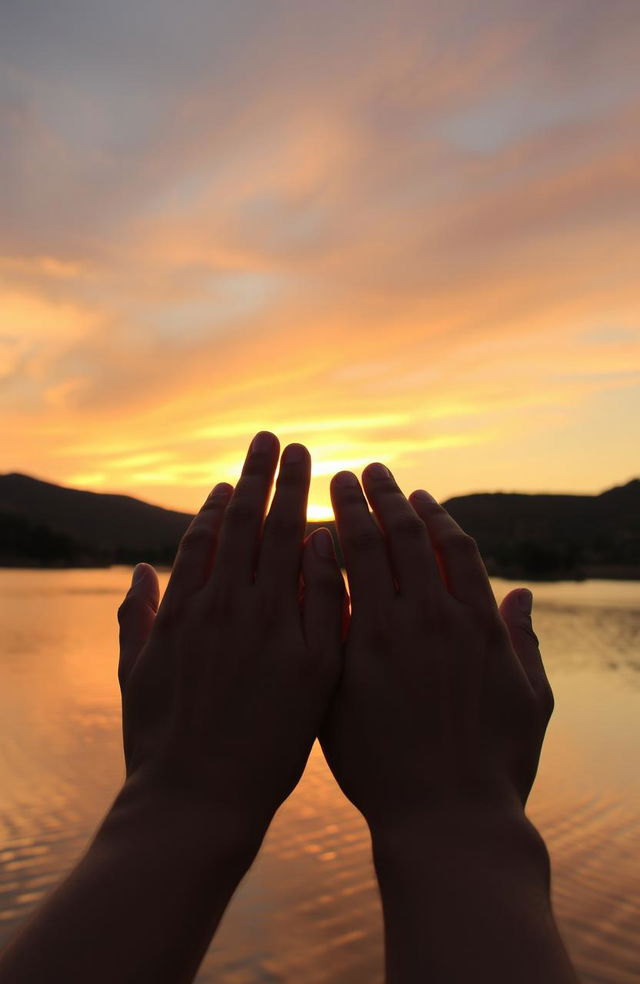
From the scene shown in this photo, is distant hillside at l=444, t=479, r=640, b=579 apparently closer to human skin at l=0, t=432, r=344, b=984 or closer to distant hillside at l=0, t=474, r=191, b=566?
distant hillside at l=0, t=474, r=191, b=566

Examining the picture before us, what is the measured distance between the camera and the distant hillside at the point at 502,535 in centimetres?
2547

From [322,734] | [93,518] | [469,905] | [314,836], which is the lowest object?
[314,836]

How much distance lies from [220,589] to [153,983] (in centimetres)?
62

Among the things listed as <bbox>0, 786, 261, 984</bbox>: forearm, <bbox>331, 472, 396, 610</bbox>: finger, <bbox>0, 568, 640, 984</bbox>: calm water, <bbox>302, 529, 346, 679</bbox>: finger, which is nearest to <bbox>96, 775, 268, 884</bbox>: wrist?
<bbox>0, 786, 261, 984</bbox>: forearm

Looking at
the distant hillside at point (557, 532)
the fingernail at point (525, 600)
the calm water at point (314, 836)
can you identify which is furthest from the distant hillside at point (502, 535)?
the fingernail at point (525, 600)

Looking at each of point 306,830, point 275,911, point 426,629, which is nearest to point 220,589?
point 426,629

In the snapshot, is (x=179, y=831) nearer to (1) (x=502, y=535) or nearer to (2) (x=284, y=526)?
(2) (x=284, y=526)

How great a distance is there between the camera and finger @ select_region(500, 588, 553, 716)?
54.7 inches

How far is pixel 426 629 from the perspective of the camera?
51.1 inches

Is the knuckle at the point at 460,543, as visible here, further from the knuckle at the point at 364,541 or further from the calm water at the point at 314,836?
the calm water at the point at 314,836

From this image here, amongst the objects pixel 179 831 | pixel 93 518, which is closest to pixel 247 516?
pixel 179 831

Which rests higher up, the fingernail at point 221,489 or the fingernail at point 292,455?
the fingernail at point 292,455

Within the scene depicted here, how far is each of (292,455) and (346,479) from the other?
0.12m

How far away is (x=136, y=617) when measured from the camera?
1.54 meters
